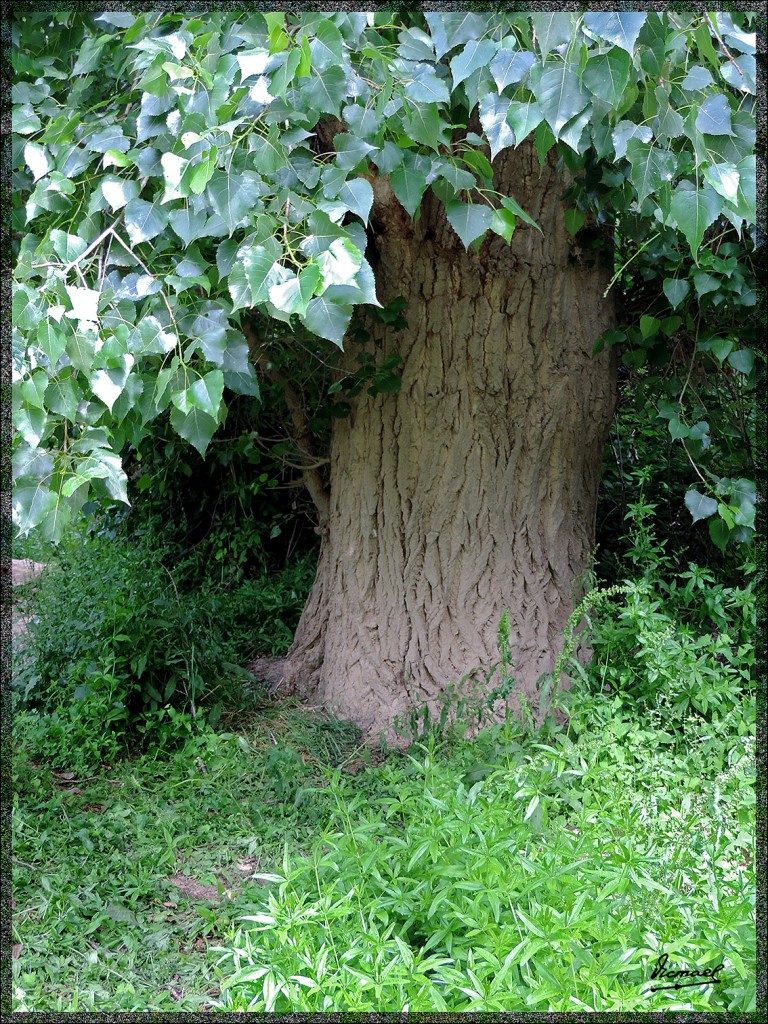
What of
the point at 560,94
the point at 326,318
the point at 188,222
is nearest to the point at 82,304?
the point at 188,222

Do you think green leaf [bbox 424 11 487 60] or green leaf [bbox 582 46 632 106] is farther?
green leaf [bbox 424 11 487 60]

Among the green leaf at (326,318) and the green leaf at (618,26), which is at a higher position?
the green leaf at (618,26)

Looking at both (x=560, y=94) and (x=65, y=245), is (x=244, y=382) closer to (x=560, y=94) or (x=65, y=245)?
(x=65, y=245)

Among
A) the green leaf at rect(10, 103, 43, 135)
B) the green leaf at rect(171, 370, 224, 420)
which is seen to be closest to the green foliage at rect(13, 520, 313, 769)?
the green leaf at rect(171, 370, 224, 420)

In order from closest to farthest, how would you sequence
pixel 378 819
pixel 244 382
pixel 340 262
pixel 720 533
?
pixel 340 262 → pixel 244 382 → pixel 378 819 → pixel 720 533

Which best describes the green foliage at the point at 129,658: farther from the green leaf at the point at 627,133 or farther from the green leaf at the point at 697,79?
the green leaf at the point at 697,79

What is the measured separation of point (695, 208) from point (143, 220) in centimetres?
126

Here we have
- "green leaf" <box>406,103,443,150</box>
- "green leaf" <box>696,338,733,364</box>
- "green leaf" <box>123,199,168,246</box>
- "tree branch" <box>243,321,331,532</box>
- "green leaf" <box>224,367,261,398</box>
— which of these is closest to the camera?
"green leaf" <box>406,103,443,150</box>

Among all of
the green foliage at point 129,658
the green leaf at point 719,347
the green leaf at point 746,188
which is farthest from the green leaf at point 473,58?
the green foliage at point 129,658

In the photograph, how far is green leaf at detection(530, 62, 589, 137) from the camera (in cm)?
184

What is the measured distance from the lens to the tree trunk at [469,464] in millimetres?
3398

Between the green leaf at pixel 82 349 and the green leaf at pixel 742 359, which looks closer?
the green leaf at pixel 82 349

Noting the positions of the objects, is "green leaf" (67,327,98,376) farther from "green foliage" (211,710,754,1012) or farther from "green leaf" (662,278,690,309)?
"green leaf" (662,278,690,309)

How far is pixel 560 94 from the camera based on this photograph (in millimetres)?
1844
